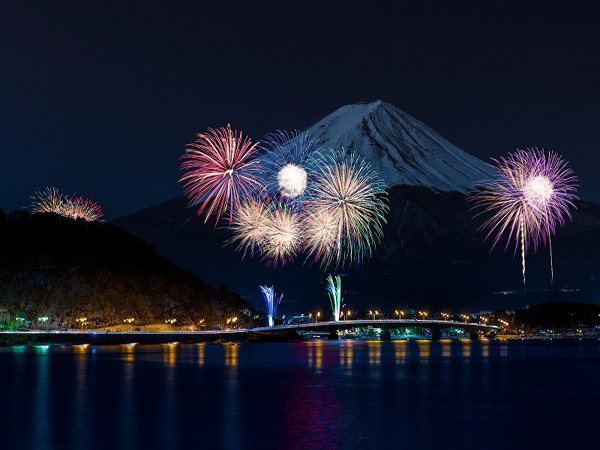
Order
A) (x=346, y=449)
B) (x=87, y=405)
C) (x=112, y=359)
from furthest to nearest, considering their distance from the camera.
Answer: (x=112, y=359)
(x=87, y=405)
(x=346, y=449)

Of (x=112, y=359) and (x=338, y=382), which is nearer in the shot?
(x=338, y=382)

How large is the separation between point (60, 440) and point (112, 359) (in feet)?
261

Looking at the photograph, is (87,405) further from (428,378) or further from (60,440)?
(428,378)

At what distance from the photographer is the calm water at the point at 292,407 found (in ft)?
168

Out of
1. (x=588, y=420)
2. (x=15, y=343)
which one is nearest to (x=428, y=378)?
(x=588, y=420)

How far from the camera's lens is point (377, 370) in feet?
365

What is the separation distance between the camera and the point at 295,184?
85.1 meters

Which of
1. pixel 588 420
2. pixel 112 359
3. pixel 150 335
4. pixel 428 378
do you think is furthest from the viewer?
pixel 150 335

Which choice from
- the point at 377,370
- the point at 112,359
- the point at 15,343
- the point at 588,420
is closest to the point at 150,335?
the point at 15,343

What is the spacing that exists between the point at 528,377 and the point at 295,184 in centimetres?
3689

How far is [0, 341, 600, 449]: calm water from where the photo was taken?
168 ft

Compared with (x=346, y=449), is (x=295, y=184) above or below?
above

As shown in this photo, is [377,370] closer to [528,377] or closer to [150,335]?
[528,377]

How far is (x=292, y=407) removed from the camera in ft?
222
